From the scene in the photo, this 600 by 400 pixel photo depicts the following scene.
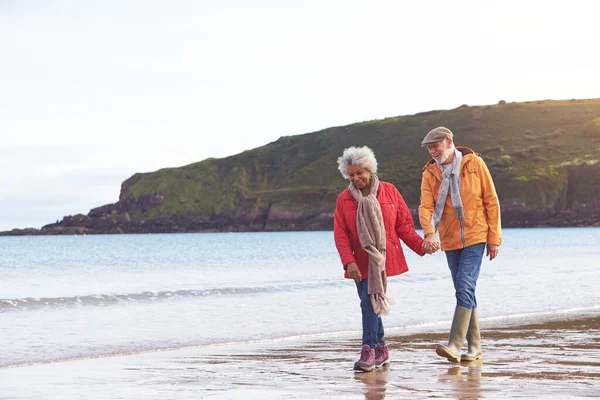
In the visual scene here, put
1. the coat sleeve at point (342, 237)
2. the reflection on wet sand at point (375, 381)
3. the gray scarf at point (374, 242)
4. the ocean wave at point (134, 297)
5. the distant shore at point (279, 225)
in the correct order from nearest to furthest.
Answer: the reflection on wet sand at point (375, 381), the gray scarf at point (374, 242), the coat sleeve at point (342, 237), the ocean wave at point (134, 297), the distant shore at point (279, 225)

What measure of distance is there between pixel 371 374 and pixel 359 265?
0.91 meters

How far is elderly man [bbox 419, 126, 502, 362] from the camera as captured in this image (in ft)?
23.6

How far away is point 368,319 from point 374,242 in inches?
28.9

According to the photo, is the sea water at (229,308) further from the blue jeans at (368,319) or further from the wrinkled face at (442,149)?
the wrinkled face at (442,149)

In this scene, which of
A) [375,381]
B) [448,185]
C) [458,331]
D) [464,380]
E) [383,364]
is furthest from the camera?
[383,364]

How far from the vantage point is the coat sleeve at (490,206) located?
23.7ft

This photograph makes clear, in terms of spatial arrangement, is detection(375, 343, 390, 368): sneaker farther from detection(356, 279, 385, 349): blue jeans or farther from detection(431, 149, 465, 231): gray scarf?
detection(431, 149, 465, 231): gray scarf

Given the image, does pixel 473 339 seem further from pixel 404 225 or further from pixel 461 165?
pixel 461 165

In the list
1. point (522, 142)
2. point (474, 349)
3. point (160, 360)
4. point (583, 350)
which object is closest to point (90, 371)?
point (160, 360)

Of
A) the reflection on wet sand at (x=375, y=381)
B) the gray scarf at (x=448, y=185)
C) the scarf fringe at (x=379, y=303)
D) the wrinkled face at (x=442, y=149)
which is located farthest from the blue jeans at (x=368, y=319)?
the wrinkled face at (x=442, y=149)

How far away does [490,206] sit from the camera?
7246mm

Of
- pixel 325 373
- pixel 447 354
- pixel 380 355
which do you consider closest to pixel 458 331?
pixel 447 354

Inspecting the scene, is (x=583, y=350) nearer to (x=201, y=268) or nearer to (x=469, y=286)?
(x=469, y=286)

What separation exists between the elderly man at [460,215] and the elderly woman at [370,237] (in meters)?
0.25
